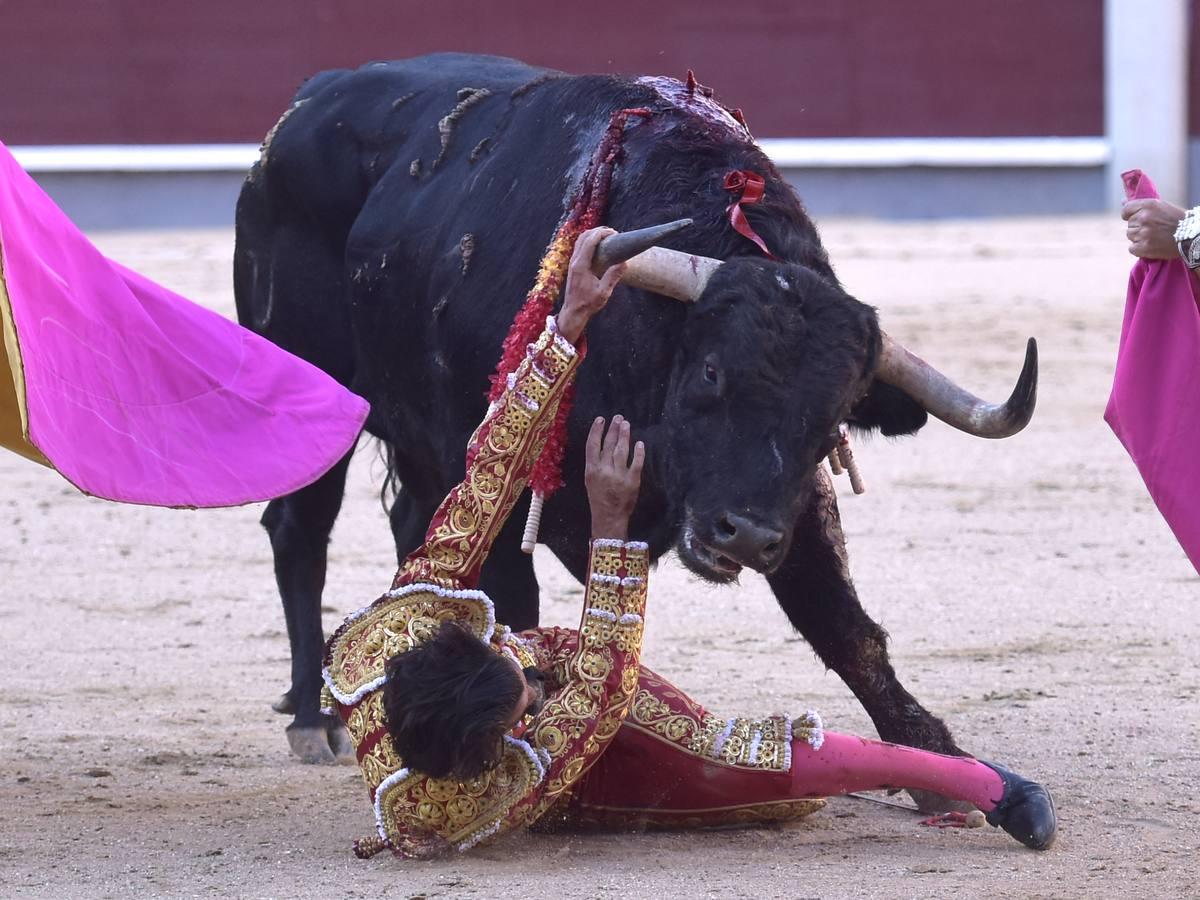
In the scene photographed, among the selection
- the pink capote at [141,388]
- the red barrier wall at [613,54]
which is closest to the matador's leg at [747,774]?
the pink capote at [141,388]

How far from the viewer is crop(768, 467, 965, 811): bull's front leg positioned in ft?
10.1

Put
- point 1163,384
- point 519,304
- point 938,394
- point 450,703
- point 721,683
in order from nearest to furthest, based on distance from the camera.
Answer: point 450,703
point 1163,384
point 938,394
point 519,304
point 721,683

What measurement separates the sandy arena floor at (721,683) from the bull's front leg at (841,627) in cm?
14

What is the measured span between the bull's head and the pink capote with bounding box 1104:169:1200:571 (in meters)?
0.18

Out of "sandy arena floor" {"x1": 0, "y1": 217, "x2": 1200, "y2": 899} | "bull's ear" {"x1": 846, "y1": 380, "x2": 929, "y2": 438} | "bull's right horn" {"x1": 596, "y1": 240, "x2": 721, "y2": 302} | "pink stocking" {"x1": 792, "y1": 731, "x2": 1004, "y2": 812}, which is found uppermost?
"bull's right horn" {"x1": 596, "y1": 240, "x2": 721, "y2": 302}

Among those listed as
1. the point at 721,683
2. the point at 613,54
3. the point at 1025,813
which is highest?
the point at 1025,813

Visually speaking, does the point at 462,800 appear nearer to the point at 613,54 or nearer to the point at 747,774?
the point at 747,774

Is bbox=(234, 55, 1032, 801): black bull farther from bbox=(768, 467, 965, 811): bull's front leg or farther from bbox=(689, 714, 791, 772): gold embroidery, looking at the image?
bbox=(689, 714, 791, 772): gold embroidery

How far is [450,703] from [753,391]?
2.01ft

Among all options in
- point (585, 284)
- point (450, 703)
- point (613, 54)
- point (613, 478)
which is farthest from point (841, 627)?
point (613, 54)

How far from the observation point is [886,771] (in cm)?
274

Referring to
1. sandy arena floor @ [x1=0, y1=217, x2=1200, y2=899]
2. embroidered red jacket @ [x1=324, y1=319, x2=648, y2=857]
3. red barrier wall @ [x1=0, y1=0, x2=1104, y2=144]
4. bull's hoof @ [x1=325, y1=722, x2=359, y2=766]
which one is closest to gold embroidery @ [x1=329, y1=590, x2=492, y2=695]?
embroidered red jacket @ [x1=324, y1=319, x2=648, y2=857]

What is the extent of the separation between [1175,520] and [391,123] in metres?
1.72

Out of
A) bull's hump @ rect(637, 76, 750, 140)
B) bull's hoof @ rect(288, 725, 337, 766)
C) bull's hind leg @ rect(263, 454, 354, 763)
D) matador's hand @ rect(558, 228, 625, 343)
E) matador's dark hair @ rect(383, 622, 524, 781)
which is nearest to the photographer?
matador's dark hair @ rect(383, 622, 524, 781)
